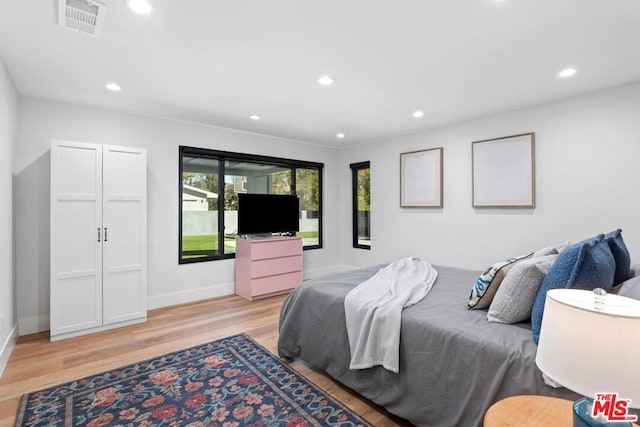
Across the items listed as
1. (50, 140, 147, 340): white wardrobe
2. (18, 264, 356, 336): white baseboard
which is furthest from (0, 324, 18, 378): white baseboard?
(50, 140, 147, 340): white wardrobe

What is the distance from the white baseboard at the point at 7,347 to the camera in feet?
8.50

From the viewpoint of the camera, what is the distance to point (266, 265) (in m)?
4.61

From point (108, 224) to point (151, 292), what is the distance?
3.62 ft

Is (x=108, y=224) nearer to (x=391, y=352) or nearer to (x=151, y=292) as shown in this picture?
(x=151, y=292)

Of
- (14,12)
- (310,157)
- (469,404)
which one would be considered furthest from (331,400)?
(310,157)

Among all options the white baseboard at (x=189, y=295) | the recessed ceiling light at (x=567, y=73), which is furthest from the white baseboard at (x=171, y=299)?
the recessed ceiling light at (x=567, y=73)

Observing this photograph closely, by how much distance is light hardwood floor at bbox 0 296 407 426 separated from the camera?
2.23 metres

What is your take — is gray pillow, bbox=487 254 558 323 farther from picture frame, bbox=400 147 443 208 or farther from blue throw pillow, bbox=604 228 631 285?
picture frame, bbox=400 147 443 208

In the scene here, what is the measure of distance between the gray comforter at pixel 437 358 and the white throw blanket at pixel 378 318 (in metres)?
0.06

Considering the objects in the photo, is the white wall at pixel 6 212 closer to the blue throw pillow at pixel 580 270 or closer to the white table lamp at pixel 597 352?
the white table lamp at pixel 597 352

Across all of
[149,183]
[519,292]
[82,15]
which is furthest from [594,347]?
[149,183]

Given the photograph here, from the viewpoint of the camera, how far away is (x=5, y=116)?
105 inches

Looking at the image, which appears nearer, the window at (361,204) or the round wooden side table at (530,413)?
the round wooden side table at (530,413)

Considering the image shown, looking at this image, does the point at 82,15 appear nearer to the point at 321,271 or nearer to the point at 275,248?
the point at 275,248
